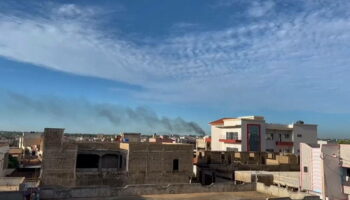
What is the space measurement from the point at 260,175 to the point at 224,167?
8.98 meters

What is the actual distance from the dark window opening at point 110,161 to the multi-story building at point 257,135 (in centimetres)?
2776

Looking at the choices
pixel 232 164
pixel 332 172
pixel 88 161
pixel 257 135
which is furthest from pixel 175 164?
pixel 257 135

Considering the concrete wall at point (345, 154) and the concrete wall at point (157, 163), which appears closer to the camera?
the concrete wall at point (345, 154)

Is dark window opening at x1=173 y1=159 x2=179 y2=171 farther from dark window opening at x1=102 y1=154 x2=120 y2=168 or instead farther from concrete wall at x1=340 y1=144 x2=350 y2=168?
concrete wall at x1=340 y1=144 x2=350 y2=168

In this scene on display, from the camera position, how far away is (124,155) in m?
40.7

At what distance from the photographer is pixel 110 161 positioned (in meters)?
41.9

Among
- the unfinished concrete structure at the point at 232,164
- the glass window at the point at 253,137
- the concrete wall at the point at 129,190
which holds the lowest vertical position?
the concrete wall at the point at 129,190

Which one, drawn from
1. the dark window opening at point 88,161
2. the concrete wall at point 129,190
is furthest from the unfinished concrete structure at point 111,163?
the concrete wall at point 129,190

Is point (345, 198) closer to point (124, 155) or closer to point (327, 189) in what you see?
point (327, 189)

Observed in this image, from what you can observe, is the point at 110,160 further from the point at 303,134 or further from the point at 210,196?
the point at 303,134

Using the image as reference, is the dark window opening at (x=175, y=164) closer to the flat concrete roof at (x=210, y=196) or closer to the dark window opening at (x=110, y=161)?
the dark window opening at (x=110, y=161)

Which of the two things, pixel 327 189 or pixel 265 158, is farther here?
pixel 265 158

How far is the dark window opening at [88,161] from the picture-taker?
41438 millimetres

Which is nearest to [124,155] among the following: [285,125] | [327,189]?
[327,189]
